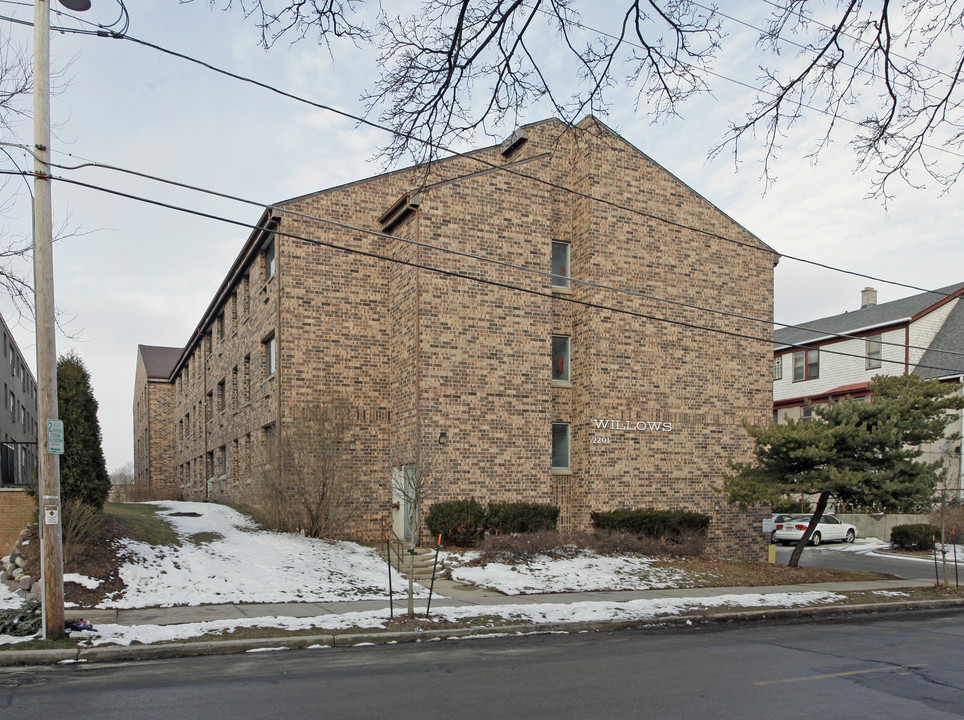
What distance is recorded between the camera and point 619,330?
22.3m

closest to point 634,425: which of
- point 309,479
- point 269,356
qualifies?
point 309,479

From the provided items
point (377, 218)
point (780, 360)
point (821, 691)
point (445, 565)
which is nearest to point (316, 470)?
point (445, 565)

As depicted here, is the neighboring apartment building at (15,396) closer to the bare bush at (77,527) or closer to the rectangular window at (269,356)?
the rectangular window at (269,356)

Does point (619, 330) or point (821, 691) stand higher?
point (619, 330)

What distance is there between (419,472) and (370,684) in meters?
10.4

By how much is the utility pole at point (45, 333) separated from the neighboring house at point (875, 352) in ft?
96.9

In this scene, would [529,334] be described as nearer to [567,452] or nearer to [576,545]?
[567,452]

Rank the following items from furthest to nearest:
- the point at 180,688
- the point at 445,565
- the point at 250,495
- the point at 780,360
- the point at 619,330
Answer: the point at 780,360
the point at 619,330
the point at 250,495
the point at 445,565
the point at 180,688

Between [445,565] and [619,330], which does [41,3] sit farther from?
[619,330]

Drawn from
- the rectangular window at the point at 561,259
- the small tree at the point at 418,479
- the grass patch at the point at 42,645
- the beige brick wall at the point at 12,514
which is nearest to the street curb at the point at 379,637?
the grass patch at the point at 42,645

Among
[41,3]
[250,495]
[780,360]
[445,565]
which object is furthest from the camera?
[780,360]

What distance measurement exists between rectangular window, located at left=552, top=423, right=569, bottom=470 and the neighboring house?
50.7ft

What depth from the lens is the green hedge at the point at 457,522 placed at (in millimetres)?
19359

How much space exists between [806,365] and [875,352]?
4053mm
